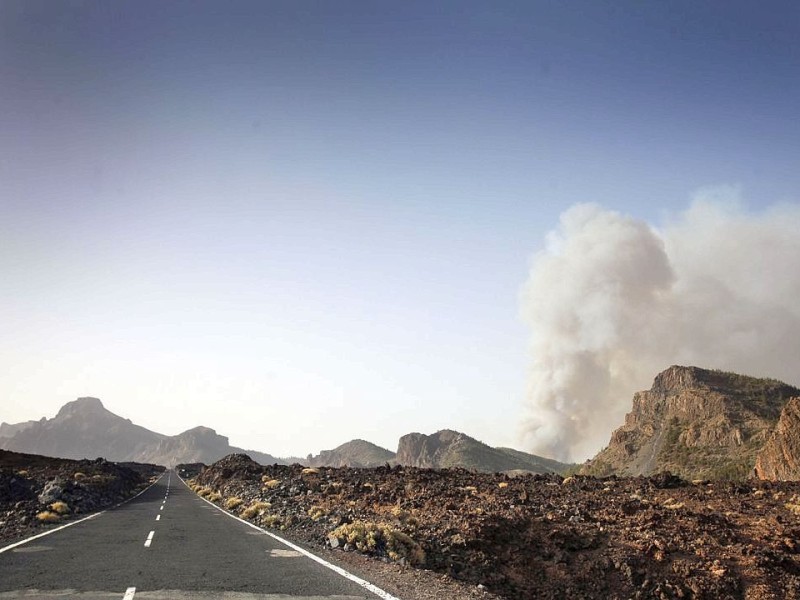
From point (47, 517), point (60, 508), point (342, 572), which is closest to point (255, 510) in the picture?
point (47, 517)

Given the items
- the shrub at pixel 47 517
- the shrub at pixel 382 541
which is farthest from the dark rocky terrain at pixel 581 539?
the shrub at pixel 47 517

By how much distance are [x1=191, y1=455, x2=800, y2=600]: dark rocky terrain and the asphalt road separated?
242cm

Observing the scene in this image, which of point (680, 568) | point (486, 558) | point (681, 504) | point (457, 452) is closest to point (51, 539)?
point (486, 558)

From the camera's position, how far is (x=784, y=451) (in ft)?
170

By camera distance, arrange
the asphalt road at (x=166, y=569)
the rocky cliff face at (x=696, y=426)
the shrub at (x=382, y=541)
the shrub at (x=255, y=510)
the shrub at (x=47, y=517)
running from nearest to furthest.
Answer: the asphalt road at (x=166, y=569) → the shrub at (x=382, y=541) → the shrub at (x=47, y=517) → the shrub at (x=255, y=510) → the rocky cliff face at (x=696, y=426)

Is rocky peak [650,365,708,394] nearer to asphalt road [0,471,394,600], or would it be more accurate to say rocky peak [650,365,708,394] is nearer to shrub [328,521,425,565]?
shrub [328,521,425,565]

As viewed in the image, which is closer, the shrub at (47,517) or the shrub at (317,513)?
the shrub at (317,513)

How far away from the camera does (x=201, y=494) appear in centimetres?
4381

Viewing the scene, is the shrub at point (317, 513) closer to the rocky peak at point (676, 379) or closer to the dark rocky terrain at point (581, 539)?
the dark rocky terrain at point (581, 539)

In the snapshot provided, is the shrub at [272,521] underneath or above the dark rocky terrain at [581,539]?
underneath

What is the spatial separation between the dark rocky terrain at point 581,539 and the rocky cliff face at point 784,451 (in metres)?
32.9

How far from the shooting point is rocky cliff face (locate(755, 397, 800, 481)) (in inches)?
1983

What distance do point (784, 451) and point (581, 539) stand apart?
4992 centimetres

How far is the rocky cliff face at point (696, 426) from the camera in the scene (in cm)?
9231
